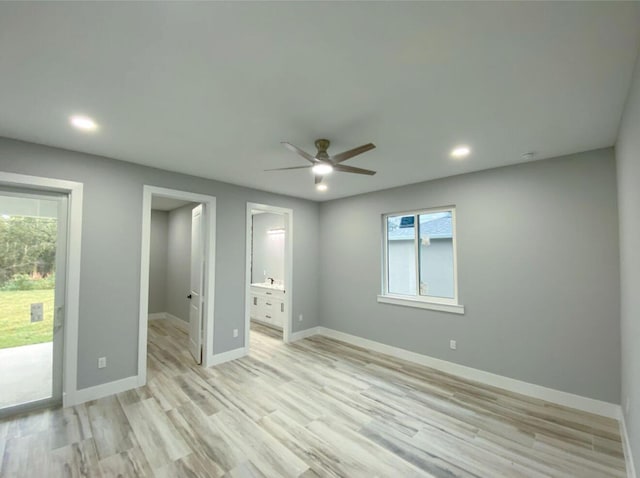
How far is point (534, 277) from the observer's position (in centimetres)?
316

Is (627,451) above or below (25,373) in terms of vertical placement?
below

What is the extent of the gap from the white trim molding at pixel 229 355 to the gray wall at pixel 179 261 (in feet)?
6.82

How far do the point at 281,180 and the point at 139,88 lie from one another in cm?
226

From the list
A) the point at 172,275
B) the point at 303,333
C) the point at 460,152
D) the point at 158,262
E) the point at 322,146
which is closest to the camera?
the point at 322,146

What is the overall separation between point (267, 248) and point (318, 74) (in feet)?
17.9

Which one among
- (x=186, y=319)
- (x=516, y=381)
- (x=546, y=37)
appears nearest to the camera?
(x=546, y=37)

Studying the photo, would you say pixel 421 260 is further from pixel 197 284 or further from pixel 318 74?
pixel 197 284

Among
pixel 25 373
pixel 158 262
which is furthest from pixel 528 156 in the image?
pixel 158 262

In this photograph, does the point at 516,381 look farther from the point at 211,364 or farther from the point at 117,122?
the point at 117,122

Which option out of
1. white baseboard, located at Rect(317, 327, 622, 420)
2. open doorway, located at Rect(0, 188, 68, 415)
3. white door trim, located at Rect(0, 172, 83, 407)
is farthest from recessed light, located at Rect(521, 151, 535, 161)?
open doorway, located at Rect(0, 188, 68, 415)

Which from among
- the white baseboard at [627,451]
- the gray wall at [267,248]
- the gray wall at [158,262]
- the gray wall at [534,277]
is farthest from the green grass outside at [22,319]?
the white baseboard at [627,451]

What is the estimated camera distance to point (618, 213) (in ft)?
8.84

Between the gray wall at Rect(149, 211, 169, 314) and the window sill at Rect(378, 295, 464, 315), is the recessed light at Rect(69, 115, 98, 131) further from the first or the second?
the gray wall at Rect(149, 211, 169, 314)

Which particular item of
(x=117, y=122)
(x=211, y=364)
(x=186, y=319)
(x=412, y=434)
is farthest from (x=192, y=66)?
(x=186, y=319)
